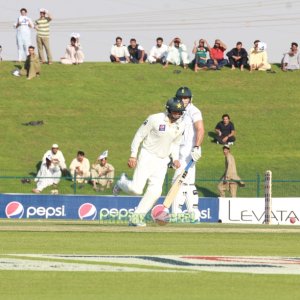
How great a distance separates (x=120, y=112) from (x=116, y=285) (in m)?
34.9

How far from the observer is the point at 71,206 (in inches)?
1304

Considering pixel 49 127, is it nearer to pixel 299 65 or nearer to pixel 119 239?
pixel 299 65

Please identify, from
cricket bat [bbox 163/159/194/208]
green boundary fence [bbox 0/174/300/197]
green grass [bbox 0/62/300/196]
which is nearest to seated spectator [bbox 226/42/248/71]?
green grass [bbox 0/62/300/196]

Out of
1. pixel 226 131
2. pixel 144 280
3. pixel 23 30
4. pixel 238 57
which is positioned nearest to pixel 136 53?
pixel 238 57

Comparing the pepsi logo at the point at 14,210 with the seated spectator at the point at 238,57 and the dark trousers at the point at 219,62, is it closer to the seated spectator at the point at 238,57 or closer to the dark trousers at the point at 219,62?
the seated spectator at the point at 238,57

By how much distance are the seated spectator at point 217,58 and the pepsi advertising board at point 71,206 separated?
44.9 ft

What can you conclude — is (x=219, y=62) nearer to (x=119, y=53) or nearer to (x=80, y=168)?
(x=119, y=53)

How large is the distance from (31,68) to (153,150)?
26957 millimetres

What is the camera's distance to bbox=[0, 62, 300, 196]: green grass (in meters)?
40.4

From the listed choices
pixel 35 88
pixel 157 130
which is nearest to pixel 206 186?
pixel 35 88

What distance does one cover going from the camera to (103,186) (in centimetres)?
3472

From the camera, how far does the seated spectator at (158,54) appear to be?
4650cm

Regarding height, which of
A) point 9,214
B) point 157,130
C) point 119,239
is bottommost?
point 9,214

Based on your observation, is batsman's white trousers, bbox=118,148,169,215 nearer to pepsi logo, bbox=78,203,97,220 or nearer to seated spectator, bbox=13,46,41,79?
pepsi logo, bbox=78,203,97,220
